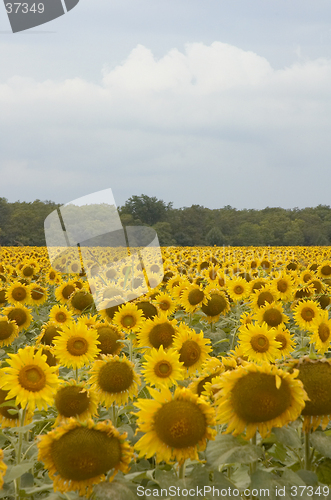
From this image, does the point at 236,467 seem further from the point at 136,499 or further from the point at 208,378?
the point at 136,499

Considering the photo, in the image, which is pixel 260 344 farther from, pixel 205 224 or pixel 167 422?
pixel 205 224

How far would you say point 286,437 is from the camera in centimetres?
173

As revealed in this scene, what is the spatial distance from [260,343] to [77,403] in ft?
6.42

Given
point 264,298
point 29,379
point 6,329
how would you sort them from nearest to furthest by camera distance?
1. point 29,379
2. point 6,329
3. point 264,298

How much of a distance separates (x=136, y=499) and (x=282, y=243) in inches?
2449

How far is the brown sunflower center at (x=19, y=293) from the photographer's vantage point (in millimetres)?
7438

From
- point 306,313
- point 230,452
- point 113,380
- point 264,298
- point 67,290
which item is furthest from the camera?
point 67,290

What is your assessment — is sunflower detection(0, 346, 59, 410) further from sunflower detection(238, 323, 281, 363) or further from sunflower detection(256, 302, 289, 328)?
sunflower detection(256, 302, 289, 328)

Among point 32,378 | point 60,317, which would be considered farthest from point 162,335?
point 60,317

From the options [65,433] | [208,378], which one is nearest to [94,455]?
[65,433]

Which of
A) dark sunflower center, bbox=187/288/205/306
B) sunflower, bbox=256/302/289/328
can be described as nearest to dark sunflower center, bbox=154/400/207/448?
sunflower, bbox=256/302/289/328

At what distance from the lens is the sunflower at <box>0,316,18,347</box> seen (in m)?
5.05

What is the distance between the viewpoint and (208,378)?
2523mm

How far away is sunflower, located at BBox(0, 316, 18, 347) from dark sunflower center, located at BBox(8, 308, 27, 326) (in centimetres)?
30
